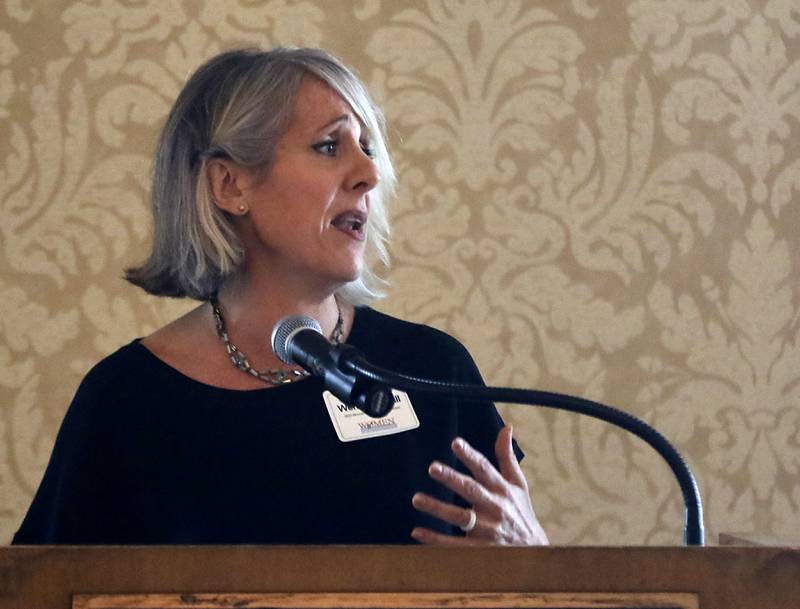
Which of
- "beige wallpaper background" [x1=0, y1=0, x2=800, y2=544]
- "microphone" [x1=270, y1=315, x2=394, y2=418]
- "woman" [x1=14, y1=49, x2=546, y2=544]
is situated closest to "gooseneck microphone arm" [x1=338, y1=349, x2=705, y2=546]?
"microphone" [x1=270, y1=315, x2=394, y2=418]

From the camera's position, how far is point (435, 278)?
2.26 metres

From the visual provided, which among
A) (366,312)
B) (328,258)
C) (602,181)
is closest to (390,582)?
(328,258)

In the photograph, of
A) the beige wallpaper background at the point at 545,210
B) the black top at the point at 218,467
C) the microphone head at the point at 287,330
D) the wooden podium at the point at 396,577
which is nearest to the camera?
the wooden podium at the point at 396,577

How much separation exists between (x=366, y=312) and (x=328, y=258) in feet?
0.63

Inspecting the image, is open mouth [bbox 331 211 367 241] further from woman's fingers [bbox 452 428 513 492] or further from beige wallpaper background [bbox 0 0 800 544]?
beige wallpaper background [bbox 0 0 800 544]

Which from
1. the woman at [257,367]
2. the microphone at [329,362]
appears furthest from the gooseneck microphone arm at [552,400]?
the woman at [257,367]

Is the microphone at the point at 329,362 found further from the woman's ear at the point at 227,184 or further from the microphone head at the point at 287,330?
the woman's ear at the point at 227,184

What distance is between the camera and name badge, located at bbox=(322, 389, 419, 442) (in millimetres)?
1558

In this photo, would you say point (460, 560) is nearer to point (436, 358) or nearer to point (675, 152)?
point (436, 358)

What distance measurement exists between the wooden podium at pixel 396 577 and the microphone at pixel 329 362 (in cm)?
22

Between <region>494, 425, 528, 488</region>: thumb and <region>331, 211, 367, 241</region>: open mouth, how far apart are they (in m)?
0.45

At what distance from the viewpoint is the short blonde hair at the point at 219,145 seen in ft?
5.47

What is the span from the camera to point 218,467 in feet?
5.08

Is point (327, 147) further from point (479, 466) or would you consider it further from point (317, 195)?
point (479, 466)
